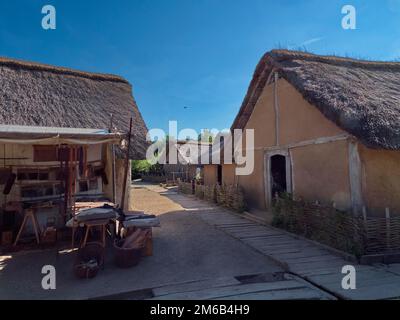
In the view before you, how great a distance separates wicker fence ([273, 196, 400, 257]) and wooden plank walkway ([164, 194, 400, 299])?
0.29m

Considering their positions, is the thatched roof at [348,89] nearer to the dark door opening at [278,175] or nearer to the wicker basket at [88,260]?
the dark door opening at [278,175]

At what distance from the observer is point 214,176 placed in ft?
51.0

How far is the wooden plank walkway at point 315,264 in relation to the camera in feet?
12.8

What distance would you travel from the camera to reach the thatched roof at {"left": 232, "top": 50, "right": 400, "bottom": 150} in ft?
18.0

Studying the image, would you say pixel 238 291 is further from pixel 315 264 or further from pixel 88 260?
pixel 88 260

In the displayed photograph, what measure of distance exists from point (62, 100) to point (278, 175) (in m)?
8.13

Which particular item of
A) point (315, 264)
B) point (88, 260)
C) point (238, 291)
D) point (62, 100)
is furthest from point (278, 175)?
point (62, 100)

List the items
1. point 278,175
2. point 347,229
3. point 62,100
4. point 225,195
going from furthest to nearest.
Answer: point 225,195, point 278,175, point 62,100, point 347,229

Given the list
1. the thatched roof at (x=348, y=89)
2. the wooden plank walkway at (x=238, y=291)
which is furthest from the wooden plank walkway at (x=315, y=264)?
→ the thatched roof at (x=348, y=89)

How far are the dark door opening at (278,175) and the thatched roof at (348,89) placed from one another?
92.6 inches

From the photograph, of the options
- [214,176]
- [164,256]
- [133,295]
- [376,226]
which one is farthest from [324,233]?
[214,176]

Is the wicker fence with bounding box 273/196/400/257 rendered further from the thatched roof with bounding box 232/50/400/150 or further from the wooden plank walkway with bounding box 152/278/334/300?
the wooden plank walkway with bounding box 152/278/334/300

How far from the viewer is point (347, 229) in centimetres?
552

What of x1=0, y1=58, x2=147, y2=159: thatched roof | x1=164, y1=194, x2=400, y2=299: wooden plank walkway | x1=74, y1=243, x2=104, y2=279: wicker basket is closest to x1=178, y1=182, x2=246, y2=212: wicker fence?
x1=164, y1=194, x2=400, y2=299: wooden plank walkway
